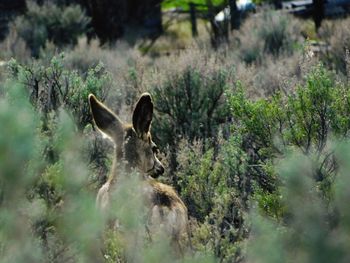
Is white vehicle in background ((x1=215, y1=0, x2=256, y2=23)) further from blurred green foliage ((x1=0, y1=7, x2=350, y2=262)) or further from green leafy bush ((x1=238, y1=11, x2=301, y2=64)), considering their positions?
blurred green foliage ((x1=0, y1=7, x2=350, y2=262))

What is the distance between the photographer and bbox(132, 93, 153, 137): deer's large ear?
25.1ft

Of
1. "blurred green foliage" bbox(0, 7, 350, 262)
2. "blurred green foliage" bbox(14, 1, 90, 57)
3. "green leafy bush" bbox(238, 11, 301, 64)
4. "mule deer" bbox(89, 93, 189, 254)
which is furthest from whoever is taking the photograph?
"blurred green foliage" bbox(14, 1, 90, 57)

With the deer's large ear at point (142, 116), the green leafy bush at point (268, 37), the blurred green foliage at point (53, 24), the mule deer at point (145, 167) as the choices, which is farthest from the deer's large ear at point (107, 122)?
the blurred green foliage at point (53, 24)

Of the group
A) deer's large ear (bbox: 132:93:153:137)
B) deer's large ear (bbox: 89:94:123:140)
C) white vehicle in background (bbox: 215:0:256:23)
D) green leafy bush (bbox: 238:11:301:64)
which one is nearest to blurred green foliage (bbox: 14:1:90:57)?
white vehicle in background (bbox: 215:0:256:23)

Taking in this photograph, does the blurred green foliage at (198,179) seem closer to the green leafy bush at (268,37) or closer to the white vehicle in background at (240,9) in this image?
the green leafy bush at (268,37)

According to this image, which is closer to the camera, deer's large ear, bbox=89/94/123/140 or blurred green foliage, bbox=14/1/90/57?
deer's large ear, bbox=89/94/123/140

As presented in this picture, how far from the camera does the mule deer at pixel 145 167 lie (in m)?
6.76

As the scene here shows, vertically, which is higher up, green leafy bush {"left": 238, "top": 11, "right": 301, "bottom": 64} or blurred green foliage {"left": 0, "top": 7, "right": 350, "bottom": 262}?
blurred green foliage {"left": 0, "top": 7, "right": 350, "bottom": 262}

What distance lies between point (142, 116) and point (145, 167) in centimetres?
43

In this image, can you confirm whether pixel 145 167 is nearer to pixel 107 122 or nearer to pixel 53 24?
pixel 107 122

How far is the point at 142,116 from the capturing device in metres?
7.70

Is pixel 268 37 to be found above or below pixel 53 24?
above

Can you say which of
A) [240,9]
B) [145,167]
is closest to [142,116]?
[145,167]

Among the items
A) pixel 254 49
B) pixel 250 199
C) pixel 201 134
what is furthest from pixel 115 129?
pixel 254 49
